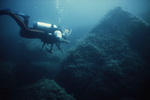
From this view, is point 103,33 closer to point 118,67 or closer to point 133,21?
point 133,21

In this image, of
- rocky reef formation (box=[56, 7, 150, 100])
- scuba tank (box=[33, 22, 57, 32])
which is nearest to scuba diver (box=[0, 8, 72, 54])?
scuba tank (box=[33, 22, 57, 32])

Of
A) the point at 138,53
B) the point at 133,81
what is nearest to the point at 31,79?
the point at 133,81

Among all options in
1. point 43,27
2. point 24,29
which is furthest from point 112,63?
point 24,29

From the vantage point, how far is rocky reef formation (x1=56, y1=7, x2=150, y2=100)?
5.09 meters

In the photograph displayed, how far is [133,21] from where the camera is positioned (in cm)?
707

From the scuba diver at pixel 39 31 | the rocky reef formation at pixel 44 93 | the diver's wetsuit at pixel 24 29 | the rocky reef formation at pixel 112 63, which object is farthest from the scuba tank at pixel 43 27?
the rocky reef formation at pixel 44 93

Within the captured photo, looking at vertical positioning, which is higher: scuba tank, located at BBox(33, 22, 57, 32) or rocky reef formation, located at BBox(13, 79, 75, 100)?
scuba tank, located at BBox(33, 22, 57, 32)

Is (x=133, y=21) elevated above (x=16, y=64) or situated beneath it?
elevated above

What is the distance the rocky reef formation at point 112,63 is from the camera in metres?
5.09

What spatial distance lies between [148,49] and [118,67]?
3111mm

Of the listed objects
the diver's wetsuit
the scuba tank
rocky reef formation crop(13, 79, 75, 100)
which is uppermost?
the scuba tank

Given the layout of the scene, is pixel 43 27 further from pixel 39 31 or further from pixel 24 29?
pixel 24 29

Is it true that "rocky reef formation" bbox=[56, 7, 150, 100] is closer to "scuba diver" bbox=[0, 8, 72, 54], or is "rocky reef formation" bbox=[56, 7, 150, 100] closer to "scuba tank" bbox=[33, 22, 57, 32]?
"scuba diver" bbox=[0, 8, 72, 54]

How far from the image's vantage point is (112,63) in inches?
215
